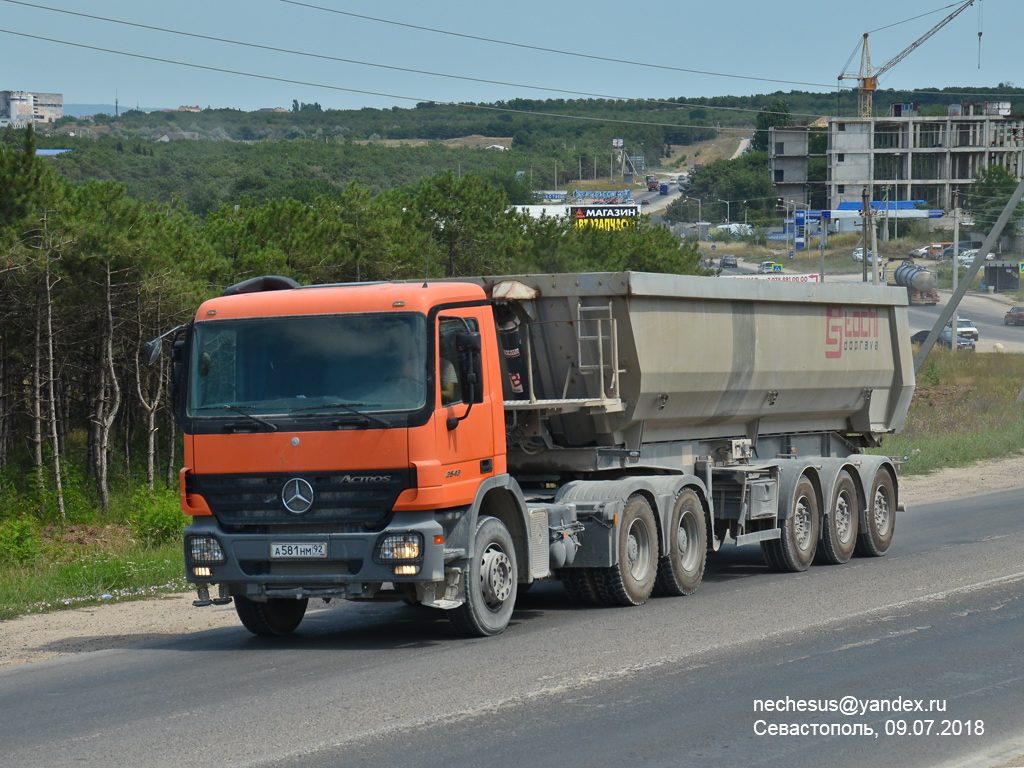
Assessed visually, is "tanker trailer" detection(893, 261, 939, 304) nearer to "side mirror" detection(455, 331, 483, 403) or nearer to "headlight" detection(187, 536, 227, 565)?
"side mirror" detection(455, 331, 483, 403)

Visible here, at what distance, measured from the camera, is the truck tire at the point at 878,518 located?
1599 cm

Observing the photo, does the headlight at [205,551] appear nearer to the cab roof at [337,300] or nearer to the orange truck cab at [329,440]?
the orange truck cab at [329,440]

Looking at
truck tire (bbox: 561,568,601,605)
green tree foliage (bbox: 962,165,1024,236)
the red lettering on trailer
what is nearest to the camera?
truck tire (bbox: 561,568,601,605)

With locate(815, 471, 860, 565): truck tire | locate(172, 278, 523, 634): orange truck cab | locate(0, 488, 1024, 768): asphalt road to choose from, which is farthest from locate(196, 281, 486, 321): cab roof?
locate(815, 471, 860, 565): truck tire

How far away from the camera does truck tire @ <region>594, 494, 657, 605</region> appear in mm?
11961

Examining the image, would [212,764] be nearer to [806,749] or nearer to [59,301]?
[806,749]

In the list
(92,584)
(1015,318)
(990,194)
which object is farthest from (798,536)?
(990,194)

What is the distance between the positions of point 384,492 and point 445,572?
81 centimetres

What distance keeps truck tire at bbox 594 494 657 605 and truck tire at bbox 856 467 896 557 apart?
14.9 feet

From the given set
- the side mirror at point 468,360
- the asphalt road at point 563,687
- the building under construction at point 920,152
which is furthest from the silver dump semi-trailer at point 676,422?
the building under construction at point 920,152

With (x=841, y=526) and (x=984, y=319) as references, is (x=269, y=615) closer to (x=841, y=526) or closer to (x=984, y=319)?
(x=841, y=526)

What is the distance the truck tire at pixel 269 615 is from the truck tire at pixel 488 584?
1.50 m

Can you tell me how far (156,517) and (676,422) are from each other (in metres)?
14.5

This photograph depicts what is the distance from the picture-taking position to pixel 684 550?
1314 centimetres
